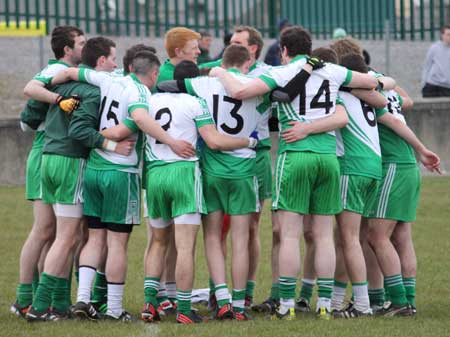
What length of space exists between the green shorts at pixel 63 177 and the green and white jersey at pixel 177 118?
2.12 feet

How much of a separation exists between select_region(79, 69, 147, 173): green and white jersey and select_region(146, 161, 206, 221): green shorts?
0.27 meters

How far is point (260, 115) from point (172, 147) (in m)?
0.89

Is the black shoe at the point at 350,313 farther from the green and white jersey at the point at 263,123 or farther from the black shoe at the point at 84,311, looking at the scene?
the black shoe at the point at 84,311

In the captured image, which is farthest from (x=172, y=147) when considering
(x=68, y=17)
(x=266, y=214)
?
(x=68, y=17)

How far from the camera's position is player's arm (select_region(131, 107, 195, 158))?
9.17 m

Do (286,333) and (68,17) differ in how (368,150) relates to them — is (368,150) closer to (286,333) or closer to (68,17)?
(286,333)

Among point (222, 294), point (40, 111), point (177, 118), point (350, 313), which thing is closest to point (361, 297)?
point (350, 313)

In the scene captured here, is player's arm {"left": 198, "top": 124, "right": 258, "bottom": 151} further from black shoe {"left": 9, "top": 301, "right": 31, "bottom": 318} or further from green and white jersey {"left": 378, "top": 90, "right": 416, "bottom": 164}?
black shoe {"left": 9, "top": 301, "right": 31, "bottom": 318}

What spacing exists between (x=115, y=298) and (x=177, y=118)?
1534mm

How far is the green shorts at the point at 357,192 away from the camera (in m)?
9.52

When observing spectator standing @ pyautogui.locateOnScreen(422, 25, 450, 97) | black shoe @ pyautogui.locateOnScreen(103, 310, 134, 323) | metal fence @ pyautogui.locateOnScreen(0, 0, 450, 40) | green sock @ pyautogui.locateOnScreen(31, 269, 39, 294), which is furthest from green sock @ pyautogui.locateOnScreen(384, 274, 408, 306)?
spectator standing @ pyautogui.locateOnScreen(422, 25, 450, 97)

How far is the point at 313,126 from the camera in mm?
9281

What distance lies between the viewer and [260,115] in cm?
969

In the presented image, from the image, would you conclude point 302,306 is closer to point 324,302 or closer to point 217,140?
point 324,302
